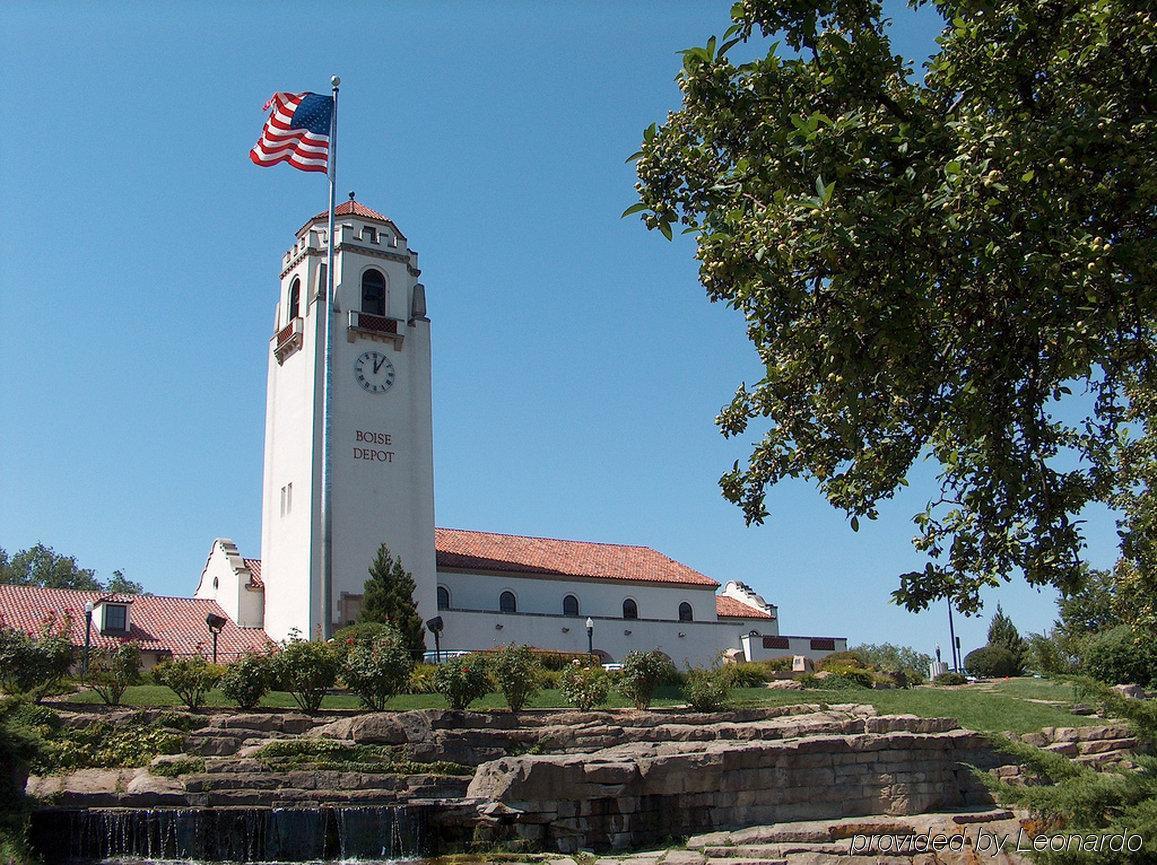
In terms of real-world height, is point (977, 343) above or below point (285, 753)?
above

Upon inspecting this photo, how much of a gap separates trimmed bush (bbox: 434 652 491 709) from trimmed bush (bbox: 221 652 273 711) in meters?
3.50

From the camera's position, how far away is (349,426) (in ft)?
140

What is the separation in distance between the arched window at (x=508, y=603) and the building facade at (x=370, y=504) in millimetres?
66

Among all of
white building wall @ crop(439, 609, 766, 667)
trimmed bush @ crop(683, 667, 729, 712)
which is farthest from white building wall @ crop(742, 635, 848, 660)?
trimmed bush @ crop(683, 667, 729, 712)

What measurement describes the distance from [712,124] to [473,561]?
123 feet

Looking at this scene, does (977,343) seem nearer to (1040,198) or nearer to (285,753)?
(1040,198)

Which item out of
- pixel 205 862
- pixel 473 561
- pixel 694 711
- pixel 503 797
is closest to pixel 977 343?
pixel 503 797

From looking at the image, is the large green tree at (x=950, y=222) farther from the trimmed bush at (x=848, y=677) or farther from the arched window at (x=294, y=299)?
the arched window at (x=294, y=299)

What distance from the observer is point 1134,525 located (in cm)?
1630

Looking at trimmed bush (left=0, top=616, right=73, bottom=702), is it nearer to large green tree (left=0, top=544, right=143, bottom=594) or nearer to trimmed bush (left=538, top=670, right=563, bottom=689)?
trimmed bush (left=538, top=670, right=563, bottom=689)

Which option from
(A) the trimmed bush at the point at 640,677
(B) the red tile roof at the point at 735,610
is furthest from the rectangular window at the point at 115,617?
(B) the red tile roof at the point at 735,610

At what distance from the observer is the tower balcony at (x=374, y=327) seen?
144ft

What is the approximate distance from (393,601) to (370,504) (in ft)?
18.7

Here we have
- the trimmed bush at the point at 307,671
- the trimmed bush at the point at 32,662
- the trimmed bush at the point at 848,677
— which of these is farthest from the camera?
the trimmed bush at the point at 848,677
